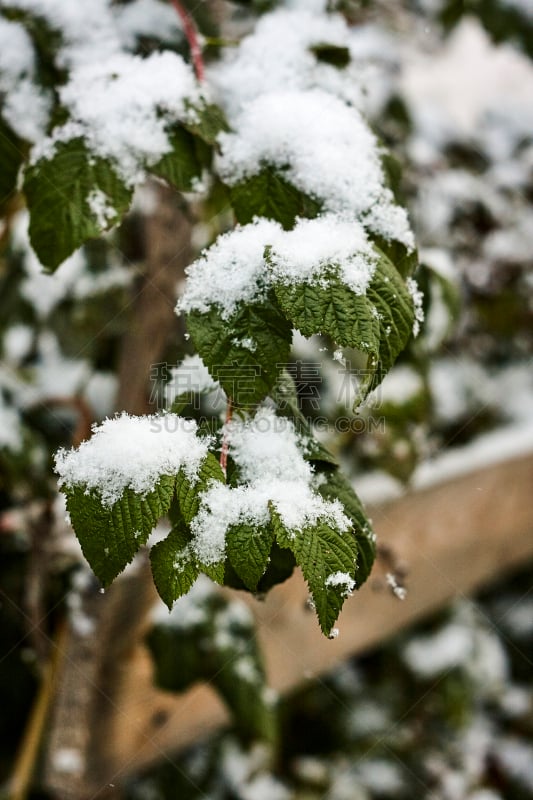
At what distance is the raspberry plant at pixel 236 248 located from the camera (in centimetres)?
50

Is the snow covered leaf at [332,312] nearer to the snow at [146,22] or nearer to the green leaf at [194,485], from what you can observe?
the green leaf at [194,485]

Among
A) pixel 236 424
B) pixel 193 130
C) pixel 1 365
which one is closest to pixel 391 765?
pixel 1 365

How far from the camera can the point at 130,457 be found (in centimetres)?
51

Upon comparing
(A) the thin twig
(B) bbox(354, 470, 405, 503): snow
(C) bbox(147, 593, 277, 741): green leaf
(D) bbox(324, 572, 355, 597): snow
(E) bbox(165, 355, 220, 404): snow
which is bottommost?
(A) the thin twig

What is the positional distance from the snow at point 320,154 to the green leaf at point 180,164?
27mm

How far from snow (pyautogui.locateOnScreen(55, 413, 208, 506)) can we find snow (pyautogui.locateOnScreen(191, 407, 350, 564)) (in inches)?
1.3

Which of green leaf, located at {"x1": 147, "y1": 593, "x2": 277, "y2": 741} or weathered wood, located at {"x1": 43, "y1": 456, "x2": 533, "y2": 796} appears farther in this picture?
weathered wood, located at {"x1": 43, "y1": 456, "x2": 533, "y2": 796}

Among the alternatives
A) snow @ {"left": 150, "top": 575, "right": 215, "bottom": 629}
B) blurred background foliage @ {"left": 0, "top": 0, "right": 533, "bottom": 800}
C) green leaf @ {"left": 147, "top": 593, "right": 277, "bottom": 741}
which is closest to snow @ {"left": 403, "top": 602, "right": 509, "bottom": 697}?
blurred background foliage @ {"left": 0, "top": 0, "right": 533, "bottom": 800}

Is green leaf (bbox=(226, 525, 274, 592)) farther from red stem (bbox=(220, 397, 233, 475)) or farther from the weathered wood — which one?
the weathered wood

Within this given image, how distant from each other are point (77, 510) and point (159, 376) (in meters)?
0.47

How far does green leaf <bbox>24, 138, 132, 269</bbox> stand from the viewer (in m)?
0.66

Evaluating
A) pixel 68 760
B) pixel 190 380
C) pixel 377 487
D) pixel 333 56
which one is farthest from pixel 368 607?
pixel 333 56

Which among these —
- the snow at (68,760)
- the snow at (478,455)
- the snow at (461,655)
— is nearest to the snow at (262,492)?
the snow at (68,760)

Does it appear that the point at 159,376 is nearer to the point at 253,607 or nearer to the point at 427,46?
the point at 253,607
